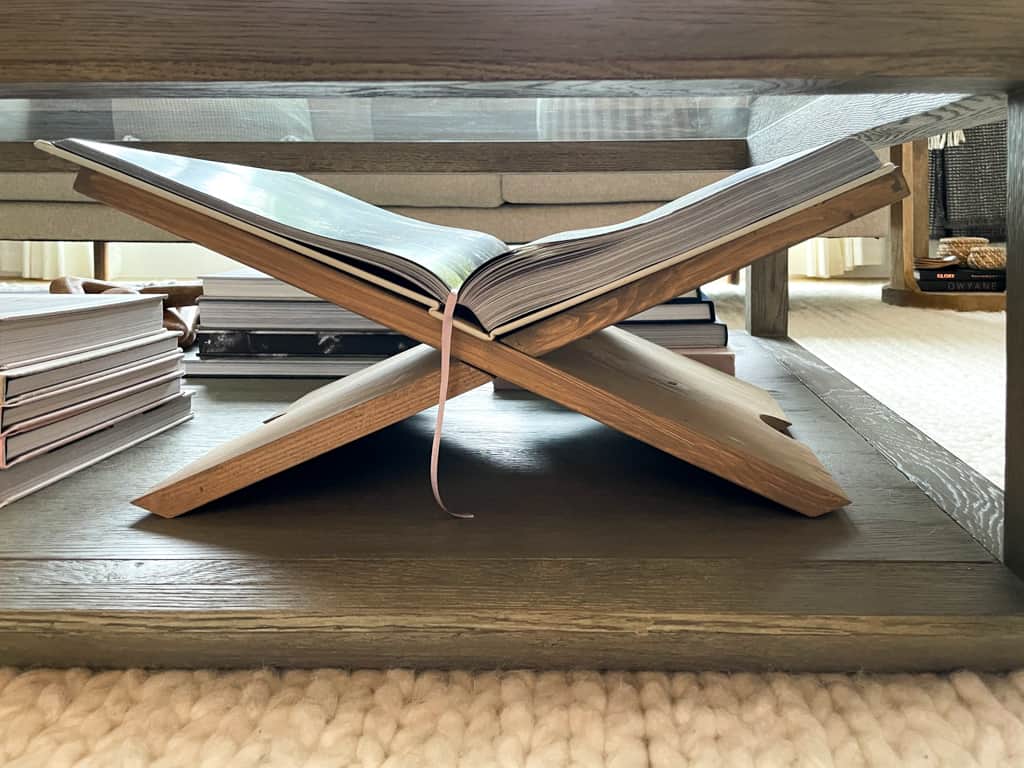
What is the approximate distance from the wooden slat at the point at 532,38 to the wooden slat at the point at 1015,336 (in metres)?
0.04

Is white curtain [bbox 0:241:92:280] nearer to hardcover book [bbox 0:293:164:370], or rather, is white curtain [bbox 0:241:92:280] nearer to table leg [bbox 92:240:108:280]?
table leg [bbox 92:240:108:280]

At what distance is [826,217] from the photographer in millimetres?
481

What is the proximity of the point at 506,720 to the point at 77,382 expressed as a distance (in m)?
0.43

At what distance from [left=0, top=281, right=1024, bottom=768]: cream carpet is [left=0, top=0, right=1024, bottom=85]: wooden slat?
11.8 inches

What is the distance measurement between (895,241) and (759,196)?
2.34 meters

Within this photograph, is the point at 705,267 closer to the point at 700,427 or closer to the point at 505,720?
the point at 700,427

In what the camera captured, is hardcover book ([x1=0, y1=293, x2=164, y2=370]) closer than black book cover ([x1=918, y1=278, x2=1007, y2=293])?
Yes

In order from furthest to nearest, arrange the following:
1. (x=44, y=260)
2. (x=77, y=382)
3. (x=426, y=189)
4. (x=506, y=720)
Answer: (x=44, y=260) < (x=426, y=189) < (x=77, y=382) < (x=506, y=720)

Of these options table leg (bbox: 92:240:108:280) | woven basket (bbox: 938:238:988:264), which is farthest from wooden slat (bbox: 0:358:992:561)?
table leg (bbox: 92:240:108:280)

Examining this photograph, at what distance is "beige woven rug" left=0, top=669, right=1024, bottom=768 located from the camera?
39 centimetres

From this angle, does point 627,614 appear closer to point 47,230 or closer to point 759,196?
point 759,196

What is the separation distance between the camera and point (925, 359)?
5.06 ft

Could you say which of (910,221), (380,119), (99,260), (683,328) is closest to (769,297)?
(683,328)

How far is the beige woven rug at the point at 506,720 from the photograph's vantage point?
388 mm
